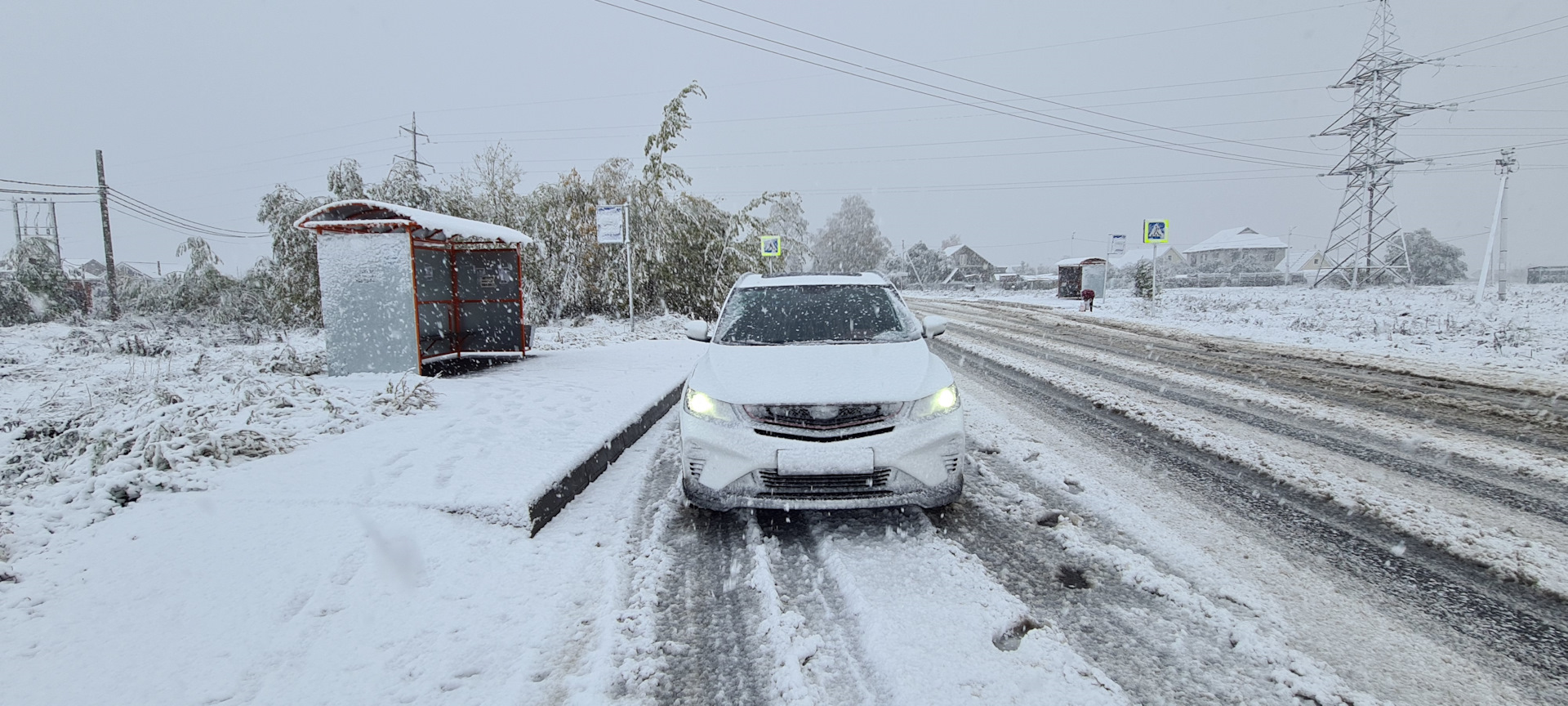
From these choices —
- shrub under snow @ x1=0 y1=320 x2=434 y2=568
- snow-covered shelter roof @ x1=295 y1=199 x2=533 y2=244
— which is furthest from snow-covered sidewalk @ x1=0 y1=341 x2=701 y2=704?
snow-covered shelter roof @ x1=295 y1=199 x2=533 y2=244

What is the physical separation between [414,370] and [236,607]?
5660 mm

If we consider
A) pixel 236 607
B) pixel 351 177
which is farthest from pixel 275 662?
pixel 351 177

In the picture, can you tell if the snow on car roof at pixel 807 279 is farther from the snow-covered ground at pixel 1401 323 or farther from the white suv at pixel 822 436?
the snow-covered ground at pixel 1401 323

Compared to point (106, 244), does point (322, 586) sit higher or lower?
lower

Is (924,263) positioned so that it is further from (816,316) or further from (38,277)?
(816,316)

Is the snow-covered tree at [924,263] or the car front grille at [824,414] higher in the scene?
the snow-covered tree at [924,263]

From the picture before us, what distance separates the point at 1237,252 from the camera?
75.5 m

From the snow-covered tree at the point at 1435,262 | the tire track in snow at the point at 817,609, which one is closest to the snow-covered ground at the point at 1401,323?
the tire track in snow at the point at 817,609

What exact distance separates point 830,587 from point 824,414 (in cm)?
88

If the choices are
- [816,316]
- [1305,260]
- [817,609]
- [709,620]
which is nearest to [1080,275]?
[816,316]

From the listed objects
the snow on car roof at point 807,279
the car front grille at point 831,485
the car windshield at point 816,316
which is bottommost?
the car front grille at point 831,485

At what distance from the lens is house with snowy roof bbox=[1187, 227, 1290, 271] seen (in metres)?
73.1

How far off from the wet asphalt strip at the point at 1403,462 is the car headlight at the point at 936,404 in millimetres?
3420

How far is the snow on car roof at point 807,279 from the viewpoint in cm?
536
